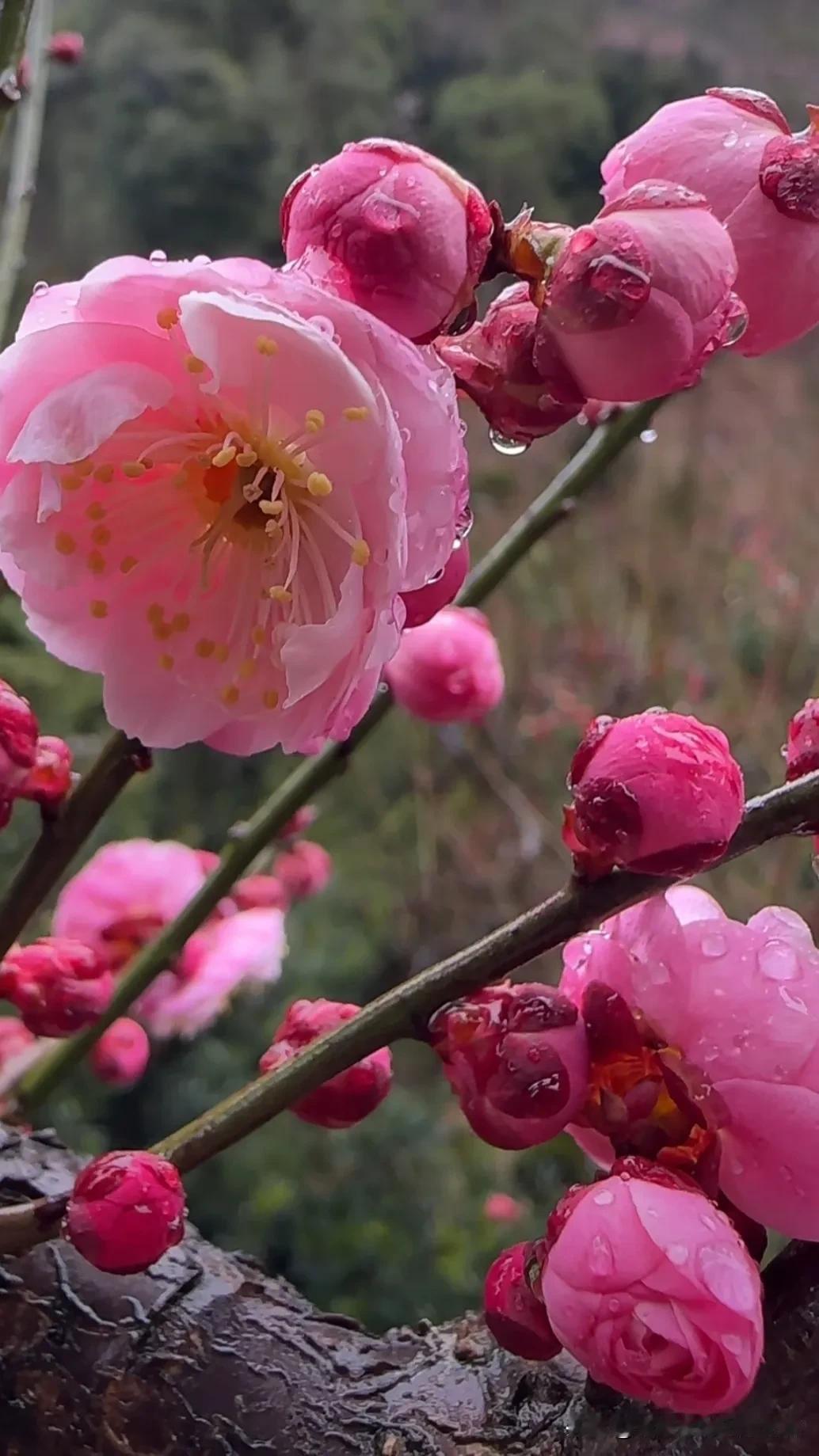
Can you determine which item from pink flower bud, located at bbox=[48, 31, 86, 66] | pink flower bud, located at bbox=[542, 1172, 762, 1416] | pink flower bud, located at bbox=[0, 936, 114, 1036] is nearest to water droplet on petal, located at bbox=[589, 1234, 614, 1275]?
pink flower bud, located at bbox=[542, 1172, 762, 1416]

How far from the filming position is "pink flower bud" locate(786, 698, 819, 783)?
288 millimetres

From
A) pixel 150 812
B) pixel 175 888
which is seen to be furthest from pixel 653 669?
pixel 175 888

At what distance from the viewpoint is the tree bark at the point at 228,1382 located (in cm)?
33

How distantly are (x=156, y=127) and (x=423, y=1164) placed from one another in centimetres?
131

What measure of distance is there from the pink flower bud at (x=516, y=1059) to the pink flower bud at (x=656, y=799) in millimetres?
41

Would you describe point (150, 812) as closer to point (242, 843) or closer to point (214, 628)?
point (242, 843)

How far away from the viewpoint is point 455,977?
27cm

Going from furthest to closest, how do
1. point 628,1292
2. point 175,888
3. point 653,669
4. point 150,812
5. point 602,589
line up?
1. point 602,589
2. point 653,669
3. point 150,812
4. point 175,888
5. point 628,1292

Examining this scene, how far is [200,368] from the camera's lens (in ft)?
0.92

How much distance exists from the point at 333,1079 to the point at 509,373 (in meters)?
0.17

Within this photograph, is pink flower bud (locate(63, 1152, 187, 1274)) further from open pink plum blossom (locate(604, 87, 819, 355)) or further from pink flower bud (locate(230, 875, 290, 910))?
pink flower bud (locate(230, 875, 290, 910))

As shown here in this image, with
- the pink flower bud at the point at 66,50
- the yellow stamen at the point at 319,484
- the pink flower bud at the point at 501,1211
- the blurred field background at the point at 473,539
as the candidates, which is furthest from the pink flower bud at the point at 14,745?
the pink flower bud at the point at 501,1211

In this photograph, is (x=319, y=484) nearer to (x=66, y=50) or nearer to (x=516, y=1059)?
(x=516, y=1059)

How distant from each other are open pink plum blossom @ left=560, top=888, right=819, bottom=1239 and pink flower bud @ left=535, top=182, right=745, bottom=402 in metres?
0.11
